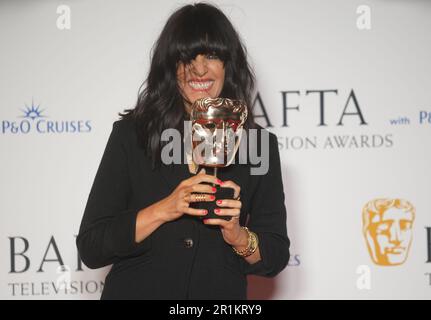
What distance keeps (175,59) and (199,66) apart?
0.20 feet

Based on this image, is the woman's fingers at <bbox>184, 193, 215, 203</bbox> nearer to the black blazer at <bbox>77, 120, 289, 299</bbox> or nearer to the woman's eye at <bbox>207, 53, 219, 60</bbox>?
the black blazer at <bbox>77, 120, 289, 299</bbox>

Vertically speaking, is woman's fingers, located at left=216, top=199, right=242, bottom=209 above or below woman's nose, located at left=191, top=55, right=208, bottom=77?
below

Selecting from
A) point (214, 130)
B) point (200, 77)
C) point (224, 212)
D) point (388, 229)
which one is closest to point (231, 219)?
point (224, 212)

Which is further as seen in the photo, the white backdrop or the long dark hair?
the white backdrop

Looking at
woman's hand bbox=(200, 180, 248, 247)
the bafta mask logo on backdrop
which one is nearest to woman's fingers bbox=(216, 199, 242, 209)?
woman's hand bbox=(200, 180, 248, 247)

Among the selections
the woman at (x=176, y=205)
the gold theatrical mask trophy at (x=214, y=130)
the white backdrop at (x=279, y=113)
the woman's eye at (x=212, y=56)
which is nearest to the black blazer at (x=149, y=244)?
the woman at (x=176, y=205)

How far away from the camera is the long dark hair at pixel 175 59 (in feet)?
4.26

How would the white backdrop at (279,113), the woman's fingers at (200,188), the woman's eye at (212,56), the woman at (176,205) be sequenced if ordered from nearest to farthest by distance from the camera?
the woman's fingers at (200,188), the woman at (176,205), the woman's eye at (212,56), the white backdrop at (279,113)

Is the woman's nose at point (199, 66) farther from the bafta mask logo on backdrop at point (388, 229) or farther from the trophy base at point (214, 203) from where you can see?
the bafta mask logo on backdrop at point (388, 229)

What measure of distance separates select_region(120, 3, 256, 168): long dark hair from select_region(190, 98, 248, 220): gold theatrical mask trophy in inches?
4.6

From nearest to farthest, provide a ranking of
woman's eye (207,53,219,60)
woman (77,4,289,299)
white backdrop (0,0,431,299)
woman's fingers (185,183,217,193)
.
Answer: woman's fingers (185,183,217,193) < woman (77,4,289,299) < woman's eye (207,53,219,60) < white backdrop (0,0,431,299)

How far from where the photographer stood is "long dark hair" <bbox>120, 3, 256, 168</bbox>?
1.30m

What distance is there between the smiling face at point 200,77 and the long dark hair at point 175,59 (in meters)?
0.01

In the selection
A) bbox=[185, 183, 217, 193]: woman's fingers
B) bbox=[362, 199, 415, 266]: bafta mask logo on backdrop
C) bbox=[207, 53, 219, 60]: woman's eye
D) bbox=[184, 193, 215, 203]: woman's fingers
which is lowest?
bbox=[362, 199, 415, 266]: bafta mask logo on backdrop
